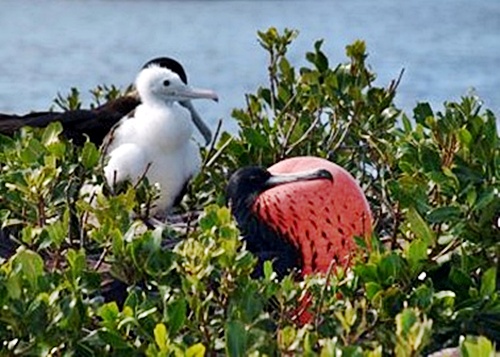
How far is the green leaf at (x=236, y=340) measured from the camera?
7.16 feet

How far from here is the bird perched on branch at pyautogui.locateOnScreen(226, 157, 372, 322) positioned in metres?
3.34

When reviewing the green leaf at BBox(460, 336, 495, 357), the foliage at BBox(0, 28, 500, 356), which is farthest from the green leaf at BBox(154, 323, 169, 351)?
the green leaf at BBox(460, 336, 495, 357)

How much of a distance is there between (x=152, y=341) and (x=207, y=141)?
2.61 metres

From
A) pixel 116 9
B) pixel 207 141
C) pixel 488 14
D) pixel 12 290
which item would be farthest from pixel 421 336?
pixel 116 9

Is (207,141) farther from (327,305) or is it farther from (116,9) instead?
(116,9)

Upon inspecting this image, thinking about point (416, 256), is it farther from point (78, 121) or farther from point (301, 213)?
point (78, 121)

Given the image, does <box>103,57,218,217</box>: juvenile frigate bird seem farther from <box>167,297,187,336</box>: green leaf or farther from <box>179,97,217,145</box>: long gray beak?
<box>167,297,187,336</box>: green leaf

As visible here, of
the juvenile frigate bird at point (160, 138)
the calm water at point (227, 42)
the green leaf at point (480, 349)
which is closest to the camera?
the green leaf at point (480, 349)

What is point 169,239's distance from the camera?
3.22 m

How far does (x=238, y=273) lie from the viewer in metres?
2.45

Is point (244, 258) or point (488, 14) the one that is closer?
point (244, 258)

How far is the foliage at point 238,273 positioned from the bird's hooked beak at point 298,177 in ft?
0.48

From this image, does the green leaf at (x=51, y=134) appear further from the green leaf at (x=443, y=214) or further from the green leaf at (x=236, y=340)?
the green leaf at (x=236, y=340)

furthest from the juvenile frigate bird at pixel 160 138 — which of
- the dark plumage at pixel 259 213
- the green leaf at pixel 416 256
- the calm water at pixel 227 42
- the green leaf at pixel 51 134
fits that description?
the calm water at pixel 227 42
